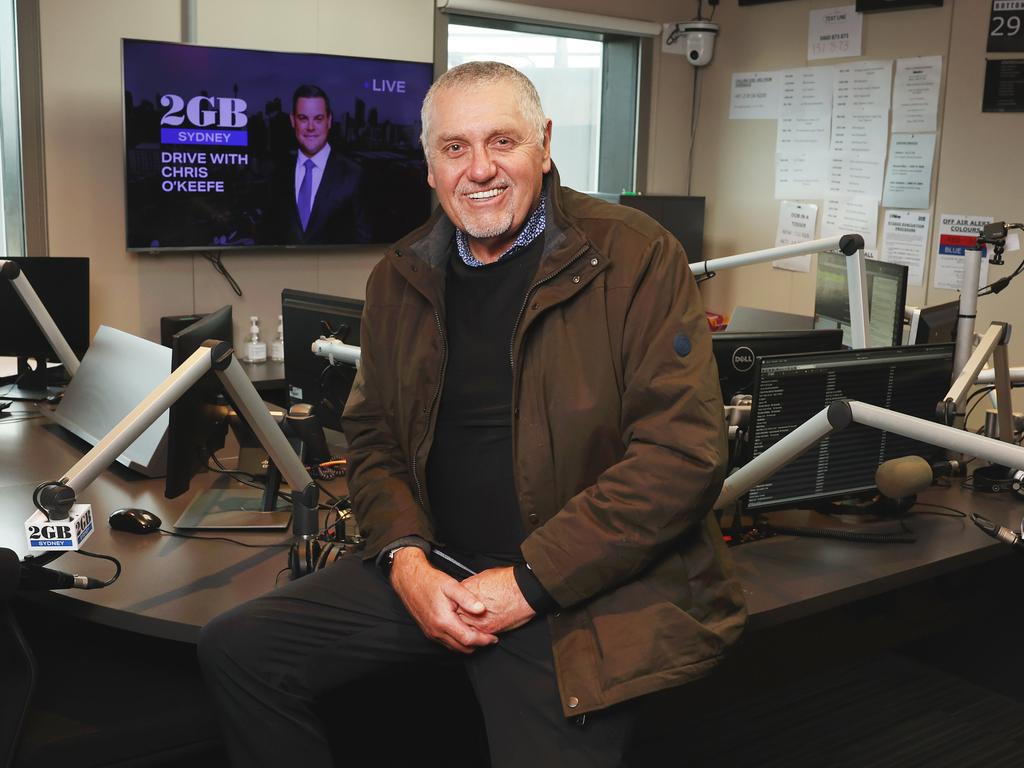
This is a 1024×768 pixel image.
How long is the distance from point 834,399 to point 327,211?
2627mm

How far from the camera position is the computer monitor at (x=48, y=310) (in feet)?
9.98

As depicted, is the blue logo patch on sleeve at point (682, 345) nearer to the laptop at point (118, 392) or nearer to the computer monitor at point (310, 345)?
the computer monitor at point (310, 345)

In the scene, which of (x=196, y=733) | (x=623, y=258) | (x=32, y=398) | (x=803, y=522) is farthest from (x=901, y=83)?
(x=196, y=733)

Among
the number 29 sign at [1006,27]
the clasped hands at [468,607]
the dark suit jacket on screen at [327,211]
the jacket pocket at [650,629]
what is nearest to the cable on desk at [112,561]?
the clasped hands at [468,607]

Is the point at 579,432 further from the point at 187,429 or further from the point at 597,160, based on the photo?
the point at 597,160

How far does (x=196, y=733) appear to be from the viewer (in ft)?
5.62

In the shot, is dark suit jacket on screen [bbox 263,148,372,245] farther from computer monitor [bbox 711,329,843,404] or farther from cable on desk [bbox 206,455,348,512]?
computer monitor [bbox 711,329,843,404]

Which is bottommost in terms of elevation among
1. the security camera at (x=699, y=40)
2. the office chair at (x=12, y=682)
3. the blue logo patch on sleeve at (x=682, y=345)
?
the office chair at (x=12, y=682)

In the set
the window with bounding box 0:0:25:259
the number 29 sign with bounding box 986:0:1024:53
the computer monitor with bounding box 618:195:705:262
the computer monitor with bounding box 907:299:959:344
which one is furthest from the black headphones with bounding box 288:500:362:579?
the number 29 sign with bounding box 986:0:1024:53

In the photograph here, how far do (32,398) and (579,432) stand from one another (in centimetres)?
206

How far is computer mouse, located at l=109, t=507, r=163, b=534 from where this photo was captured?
195cm

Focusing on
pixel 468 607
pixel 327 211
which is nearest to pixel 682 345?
pixel 468 607

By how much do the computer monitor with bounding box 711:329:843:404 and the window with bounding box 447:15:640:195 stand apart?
2.83 meters

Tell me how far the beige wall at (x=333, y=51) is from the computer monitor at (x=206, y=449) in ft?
6.01
